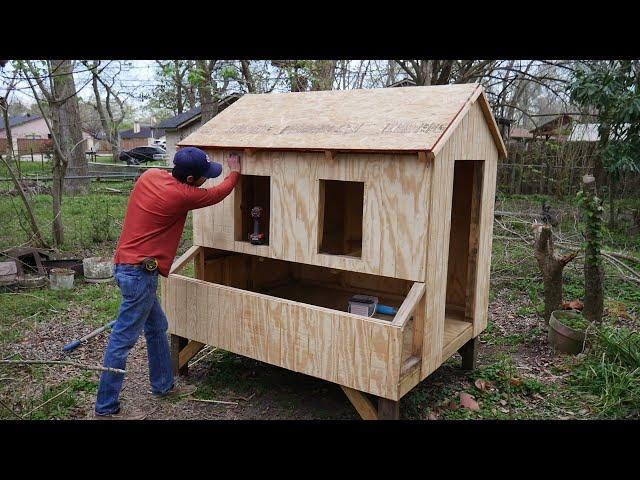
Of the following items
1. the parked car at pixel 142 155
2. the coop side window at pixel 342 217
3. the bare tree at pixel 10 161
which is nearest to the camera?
the coop side window at pixel 342 217

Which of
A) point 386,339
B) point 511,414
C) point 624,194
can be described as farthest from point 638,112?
point 386,339

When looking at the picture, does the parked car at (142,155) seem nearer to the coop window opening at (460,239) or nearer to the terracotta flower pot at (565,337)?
the coop window opening at (460,239)

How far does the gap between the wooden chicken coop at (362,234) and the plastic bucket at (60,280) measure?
3.21 m

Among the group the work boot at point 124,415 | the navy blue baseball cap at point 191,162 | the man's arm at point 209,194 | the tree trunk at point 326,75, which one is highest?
the tree trunk at point 326,75

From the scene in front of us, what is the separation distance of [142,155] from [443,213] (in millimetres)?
35174

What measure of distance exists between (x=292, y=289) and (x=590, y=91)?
7.06 m

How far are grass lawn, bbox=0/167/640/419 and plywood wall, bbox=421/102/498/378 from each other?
858mm

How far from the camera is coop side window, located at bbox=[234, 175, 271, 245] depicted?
4.55 m

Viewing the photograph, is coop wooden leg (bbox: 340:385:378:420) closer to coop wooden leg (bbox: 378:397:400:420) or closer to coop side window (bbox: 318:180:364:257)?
coop wooden leg (bbox: 378:397:400:420)

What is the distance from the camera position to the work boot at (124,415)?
165 inches

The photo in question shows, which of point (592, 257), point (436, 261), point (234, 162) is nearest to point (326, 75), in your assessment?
point (592, 257)

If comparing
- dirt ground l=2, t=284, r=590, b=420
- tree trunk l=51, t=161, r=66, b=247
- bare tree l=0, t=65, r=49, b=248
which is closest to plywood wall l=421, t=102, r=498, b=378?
dirt ground l=2, t=284, r=590, b=420

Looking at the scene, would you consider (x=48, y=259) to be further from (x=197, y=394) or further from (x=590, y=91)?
(x=590, y=91)

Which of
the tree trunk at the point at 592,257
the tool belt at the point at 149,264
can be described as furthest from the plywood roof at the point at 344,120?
the tree trunk at the point at 592,257
